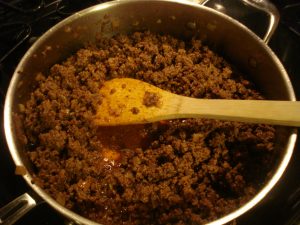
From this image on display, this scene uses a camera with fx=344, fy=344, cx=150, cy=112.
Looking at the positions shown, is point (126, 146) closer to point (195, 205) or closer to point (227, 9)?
point (195, 205)

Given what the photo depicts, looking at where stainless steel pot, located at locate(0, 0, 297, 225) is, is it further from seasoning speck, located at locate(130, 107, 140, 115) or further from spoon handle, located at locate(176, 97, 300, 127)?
seasoning speck, located at locate(130, 107, 140, 115)

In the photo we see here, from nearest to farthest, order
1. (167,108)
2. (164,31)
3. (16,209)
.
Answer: (16,209)
(167,108)
(164,31)

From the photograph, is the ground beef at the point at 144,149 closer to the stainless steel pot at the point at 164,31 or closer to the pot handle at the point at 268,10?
the stainless steel pot at the point at 164,31

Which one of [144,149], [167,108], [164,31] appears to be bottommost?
[144,149]

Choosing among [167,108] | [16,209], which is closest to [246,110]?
[167,108]

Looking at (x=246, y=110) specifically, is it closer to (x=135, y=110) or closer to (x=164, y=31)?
(x=135, y=110)

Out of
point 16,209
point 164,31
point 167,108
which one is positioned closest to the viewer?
point 16,209

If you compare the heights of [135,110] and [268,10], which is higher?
[268,10]

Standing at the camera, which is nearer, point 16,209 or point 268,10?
point 16,209
